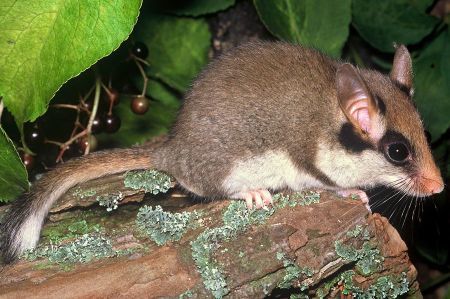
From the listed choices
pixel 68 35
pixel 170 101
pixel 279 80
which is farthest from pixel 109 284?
pixel 170 101

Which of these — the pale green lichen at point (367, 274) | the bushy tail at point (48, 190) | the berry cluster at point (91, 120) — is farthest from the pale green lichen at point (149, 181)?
the pale green lichen at point (367, 274)

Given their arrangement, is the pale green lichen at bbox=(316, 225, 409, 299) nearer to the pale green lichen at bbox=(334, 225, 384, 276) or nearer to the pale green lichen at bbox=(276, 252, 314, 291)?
the pale green lichen at bbox=(334, 225, 384, 276)

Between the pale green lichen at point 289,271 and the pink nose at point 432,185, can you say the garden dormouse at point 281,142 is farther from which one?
the pale green lichen at point 289,271

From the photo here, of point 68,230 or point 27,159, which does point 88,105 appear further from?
point 68,230

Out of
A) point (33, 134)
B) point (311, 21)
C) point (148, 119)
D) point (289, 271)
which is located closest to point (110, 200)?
point (33, 134)

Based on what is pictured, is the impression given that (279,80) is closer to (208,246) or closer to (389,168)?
(389,168)

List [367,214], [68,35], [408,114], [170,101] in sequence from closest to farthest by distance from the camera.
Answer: [68,35]
[367,214]
[408,114]
[170,101]
